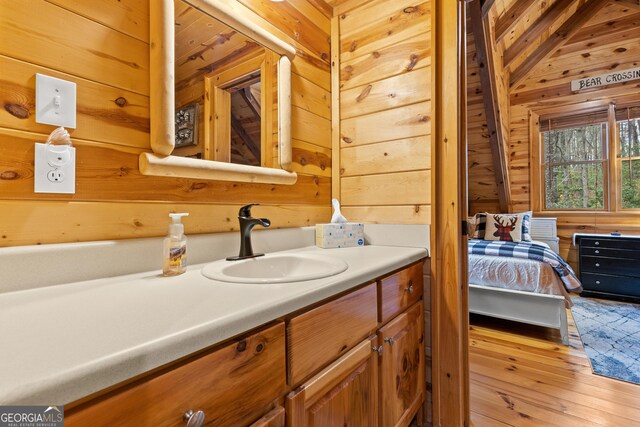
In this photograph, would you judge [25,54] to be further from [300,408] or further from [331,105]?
[331,105]

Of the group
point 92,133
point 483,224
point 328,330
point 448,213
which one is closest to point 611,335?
point 483,224

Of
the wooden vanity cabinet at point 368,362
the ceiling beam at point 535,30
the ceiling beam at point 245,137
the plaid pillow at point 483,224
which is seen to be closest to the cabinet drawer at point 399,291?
the wooden vanity cabinet at point 368,362

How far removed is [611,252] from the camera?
313 cm

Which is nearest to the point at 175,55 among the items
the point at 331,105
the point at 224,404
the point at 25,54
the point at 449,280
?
the point at 25,54

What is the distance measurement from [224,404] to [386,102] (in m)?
1.39

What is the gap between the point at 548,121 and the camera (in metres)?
3.99

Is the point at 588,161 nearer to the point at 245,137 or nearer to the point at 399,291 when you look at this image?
the point at 399,291

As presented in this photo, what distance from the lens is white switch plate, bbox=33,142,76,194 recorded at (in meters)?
0.73

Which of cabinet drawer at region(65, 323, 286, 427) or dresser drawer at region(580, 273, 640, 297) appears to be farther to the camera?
dresser drawer at region(580, 273, 640, 297)

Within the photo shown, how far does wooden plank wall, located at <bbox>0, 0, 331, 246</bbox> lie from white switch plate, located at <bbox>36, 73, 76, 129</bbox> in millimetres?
15

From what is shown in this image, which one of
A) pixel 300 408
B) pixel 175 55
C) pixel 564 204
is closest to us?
pixel 300 408

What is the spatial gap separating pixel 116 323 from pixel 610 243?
166 inches

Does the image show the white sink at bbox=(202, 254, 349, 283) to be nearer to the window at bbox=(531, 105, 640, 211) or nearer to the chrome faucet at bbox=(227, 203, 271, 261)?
the chrome faucet at bbox=(227, 203, 271, 261)

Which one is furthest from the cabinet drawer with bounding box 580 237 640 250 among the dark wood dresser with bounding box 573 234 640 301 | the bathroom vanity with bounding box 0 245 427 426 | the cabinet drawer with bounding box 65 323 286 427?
the cabinet drawer with bounding box 65 323 286 427
